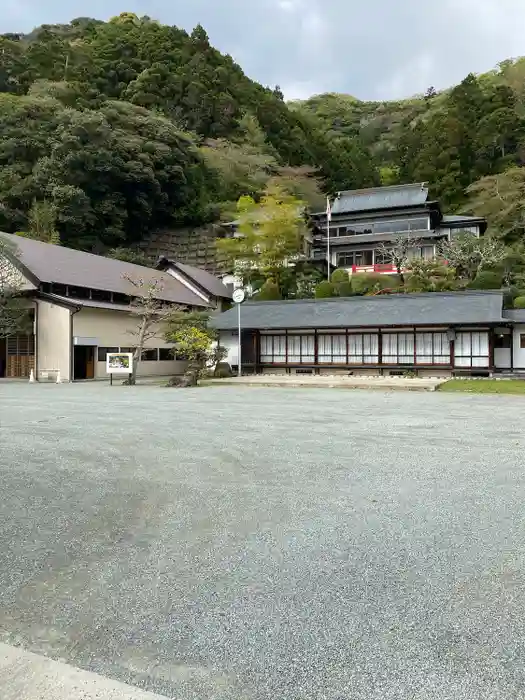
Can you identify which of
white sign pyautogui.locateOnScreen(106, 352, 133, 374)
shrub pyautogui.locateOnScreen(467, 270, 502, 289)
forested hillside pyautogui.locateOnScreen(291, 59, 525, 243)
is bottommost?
white sign pyautogui.locateOnScreen(106, 352, 133, 374)

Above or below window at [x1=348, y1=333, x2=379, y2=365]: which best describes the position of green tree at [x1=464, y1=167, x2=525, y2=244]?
above

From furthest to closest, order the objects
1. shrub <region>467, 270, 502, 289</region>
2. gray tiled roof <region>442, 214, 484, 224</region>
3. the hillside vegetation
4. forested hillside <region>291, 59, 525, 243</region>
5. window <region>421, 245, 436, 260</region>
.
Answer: forested hillside <region>291, 59, 525, 243</region>, the hillside vegetation, window <region>421, 245, 436, 260</region>, gray tiled roof <region>442, 214, 484, 224</region>, shrub <region>467, 270, 502, 289</region>

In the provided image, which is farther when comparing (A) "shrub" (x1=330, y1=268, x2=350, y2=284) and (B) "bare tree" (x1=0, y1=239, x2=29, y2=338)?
(A) "shrub" (x1=330, y1=268, x2=350, y2=284)

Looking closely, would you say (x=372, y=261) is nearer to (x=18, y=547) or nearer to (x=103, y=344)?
(x=103, y=344)

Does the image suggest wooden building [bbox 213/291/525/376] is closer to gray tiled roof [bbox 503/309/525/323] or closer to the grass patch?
gray tiled roof [bbox 503/309/525/323]

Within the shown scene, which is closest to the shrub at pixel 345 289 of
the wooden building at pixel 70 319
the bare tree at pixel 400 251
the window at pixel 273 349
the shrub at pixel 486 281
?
the bare tree at pixel 400 251

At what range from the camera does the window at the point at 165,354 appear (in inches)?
1024

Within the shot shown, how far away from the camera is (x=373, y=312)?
22453mm

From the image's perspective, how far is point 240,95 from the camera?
57188 mm

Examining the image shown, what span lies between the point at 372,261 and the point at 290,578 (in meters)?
33.9

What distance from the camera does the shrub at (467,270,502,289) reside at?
25422 millimetres

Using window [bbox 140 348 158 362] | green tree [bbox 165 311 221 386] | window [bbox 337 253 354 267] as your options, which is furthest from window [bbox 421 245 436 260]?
window [bbox 140 348 158 362]

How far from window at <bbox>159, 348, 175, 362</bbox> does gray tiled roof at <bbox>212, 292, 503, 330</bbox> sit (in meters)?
3.29

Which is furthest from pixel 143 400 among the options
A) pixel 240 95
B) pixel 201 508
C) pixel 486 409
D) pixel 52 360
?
pixel 240 95
